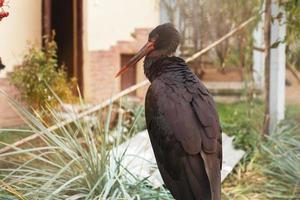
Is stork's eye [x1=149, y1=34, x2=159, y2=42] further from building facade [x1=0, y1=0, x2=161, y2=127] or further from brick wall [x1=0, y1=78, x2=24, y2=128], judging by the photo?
building facade [x1=0, y1=0, x2=161, y2=127]

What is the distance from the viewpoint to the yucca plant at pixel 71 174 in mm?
3695

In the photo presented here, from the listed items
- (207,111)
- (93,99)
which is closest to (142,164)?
(207,111)

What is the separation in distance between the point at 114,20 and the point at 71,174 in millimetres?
3591

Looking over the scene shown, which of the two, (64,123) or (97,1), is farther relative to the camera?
(97,1)

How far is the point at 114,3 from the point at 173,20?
157cm

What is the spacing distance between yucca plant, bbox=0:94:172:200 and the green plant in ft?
4.03

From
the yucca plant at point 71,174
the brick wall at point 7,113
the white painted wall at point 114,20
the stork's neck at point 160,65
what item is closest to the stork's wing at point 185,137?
the stork's neck at point 160,65

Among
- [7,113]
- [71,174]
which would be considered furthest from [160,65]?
[7,113]

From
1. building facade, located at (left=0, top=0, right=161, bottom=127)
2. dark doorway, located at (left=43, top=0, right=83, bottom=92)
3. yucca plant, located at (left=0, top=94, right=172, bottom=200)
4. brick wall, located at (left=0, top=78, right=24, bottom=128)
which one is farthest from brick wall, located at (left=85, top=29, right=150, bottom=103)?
yucca plant, located at (left=0, top=94, right=172, bottom=200)

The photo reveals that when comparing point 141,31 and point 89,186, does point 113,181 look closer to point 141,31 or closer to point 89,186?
point 89,186

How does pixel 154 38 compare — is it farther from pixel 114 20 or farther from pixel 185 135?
pixel 114 20

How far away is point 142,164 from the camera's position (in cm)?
434

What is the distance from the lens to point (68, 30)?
7996 mm

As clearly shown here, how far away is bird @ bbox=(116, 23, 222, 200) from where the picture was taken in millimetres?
3232
